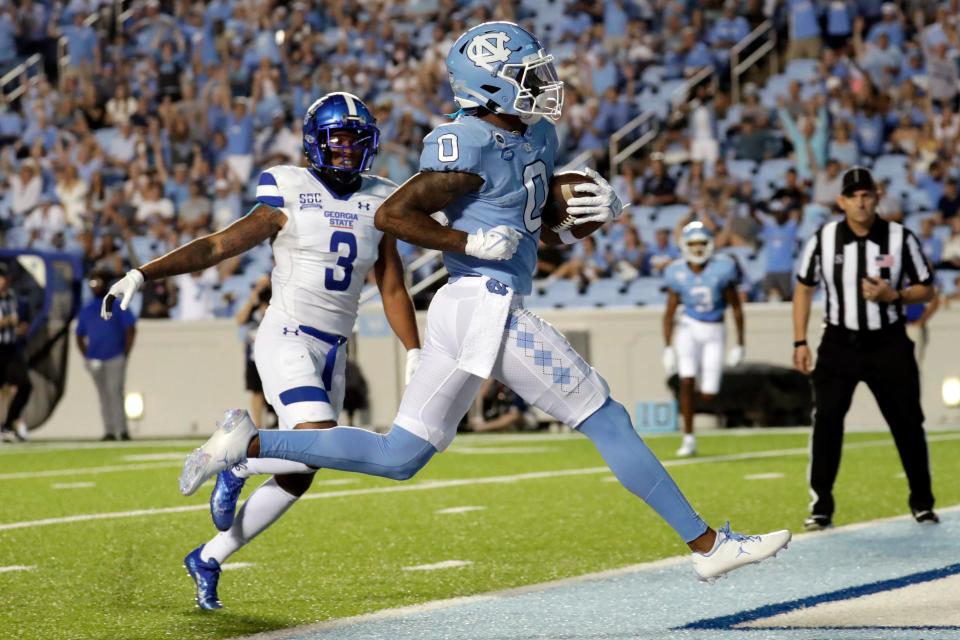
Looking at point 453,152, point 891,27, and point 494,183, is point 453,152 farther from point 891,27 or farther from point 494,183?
point 891,27

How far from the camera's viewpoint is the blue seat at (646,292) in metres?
17.2

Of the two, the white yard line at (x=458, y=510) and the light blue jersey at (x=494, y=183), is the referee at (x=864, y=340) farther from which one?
the light blue jersey at (x=494, y=183)

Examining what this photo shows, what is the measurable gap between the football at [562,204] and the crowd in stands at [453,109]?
11460 millimetres

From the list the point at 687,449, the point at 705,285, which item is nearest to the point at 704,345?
the point at 705,285

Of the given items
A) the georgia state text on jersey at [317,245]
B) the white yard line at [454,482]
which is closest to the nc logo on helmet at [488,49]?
the georgia state text on jersey at [317,245]

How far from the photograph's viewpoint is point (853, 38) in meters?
19.4

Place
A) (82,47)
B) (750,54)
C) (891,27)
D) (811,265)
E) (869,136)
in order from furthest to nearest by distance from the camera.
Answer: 1. (82,47)
2. (750,54)
3. (891,27)
4. (869,136)
5. (811,265)

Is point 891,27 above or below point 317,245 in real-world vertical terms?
above

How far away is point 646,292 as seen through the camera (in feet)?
56.6

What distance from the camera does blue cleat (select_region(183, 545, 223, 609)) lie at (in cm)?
552

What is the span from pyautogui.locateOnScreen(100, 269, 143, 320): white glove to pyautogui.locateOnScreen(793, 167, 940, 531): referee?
3.58 meters

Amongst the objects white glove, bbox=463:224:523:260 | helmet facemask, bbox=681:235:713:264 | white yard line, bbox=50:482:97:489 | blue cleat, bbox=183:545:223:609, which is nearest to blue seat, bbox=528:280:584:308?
helmet facemask, bbox=681:235:713:264

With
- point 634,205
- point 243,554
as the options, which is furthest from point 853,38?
point 243,554

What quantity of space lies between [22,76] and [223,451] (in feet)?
67.1
